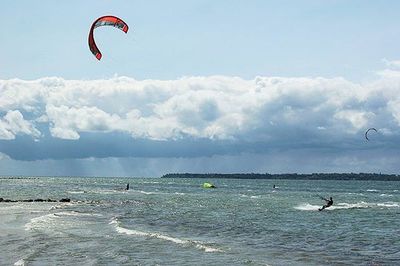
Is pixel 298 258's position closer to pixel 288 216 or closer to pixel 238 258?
pixel 238 258

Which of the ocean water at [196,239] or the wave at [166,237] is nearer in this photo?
the ocean water at [196,239]

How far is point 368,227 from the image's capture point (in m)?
40.2

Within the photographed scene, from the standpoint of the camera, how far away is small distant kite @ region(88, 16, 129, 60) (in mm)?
30047

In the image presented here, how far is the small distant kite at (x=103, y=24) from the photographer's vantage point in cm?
3005

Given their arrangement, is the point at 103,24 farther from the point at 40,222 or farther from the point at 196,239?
the point at 40,222

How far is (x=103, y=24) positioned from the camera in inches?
1199

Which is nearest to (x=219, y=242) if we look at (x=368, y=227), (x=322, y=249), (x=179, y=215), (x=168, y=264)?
(x=322, y=249)

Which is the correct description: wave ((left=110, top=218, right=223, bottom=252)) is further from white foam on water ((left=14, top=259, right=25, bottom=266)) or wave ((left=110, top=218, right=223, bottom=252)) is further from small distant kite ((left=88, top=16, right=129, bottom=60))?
small distant kite ((left=88, top=16, right=129, bottom=60))

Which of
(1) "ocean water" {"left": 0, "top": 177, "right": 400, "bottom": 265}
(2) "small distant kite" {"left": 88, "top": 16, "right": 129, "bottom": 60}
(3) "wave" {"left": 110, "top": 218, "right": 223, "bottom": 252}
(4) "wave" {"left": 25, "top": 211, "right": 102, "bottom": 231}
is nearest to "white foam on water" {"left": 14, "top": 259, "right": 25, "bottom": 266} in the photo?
(1) "ocean water" {"left": 0, "top": 177, "right": 400, "bottom": 265}

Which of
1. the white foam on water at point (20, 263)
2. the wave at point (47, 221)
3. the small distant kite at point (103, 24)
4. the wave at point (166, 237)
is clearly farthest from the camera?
the wave at point (47, 221)

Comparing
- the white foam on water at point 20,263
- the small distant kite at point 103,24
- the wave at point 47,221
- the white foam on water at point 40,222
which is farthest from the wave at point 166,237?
the small distant kite at point 103,24

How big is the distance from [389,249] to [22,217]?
2705cm

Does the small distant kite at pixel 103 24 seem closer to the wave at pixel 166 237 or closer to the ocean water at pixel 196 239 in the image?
the ocean water at pixel 196 239

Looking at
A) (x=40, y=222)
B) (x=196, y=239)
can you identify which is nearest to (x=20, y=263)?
(x=196, y=239)
